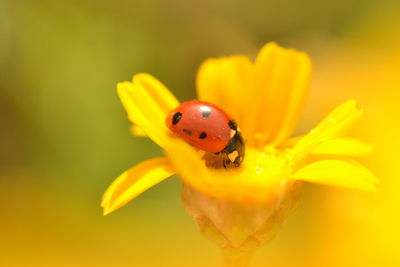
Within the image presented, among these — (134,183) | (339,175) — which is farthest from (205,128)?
(339,175)

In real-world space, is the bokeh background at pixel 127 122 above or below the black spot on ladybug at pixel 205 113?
above

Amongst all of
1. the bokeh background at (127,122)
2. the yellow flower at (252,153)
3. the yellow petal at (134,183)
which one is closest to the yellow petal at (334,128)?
the yellow flower at (252,153)

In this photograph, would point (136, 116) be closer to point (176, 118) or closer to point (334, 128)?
point (176, 118)

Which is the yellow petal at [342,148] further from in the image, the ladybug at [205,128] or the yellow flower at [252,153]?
the ladybug at [205,128]

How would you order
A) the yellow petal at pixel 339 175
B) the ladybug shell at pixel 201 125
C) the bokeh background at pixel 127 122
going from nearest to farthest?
the yellow petal at pixel 339 175 < the ladybug shell at pixel 201 125 < the bokeh background at pixel 127 122

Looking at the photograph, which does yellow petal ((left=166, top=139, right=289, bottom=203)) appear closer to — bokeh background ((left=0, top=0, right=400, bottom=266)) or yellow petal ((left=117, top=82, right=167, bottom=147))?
yellow petal ((left=117, top=82, right=167, bottom=147))

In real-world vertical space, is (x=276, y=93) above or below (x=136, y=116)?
above
